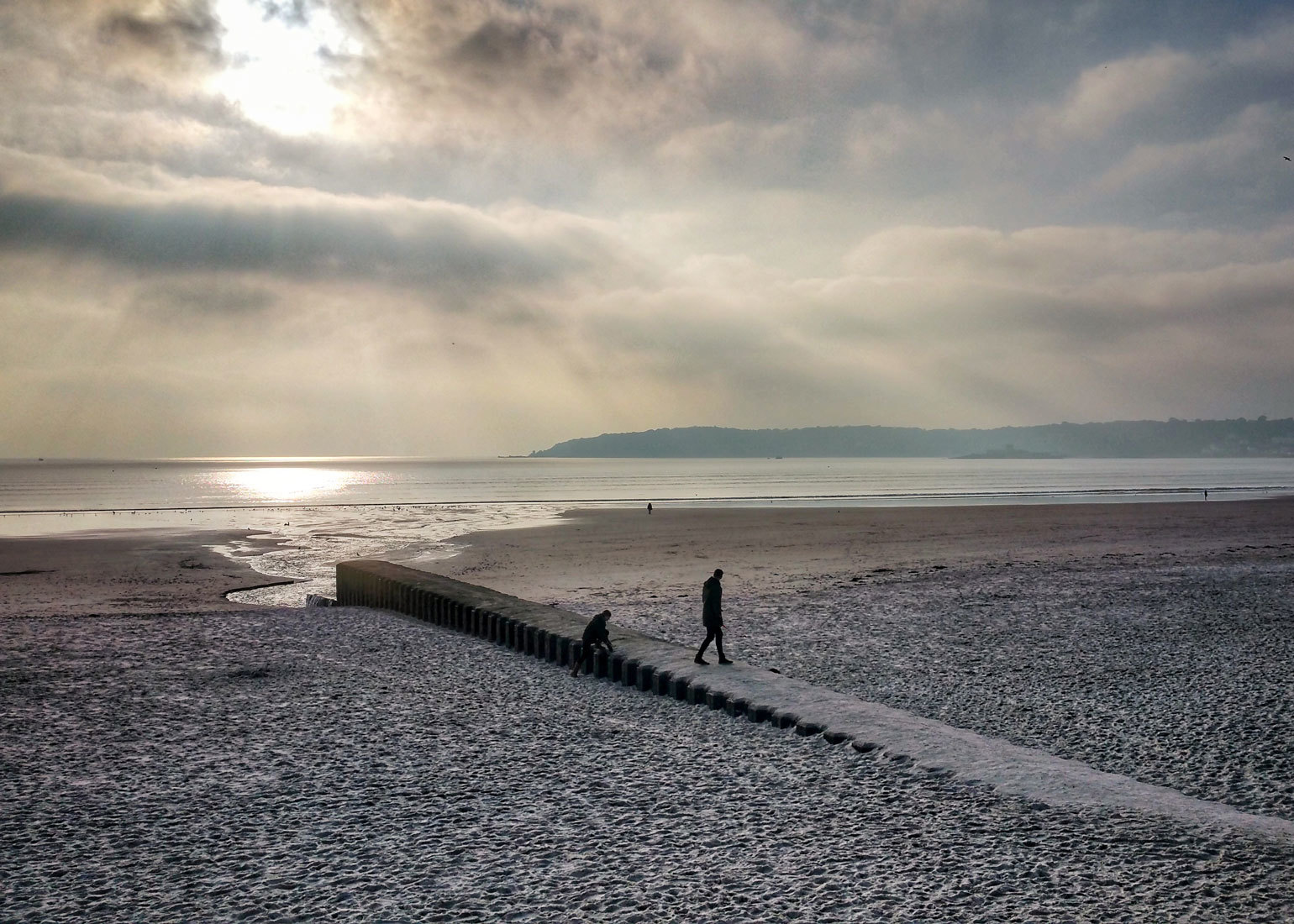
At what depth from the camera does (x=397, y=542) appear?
4216 centimetres

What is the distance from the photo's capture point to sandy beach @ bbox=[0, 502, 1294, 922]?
727 centimetres

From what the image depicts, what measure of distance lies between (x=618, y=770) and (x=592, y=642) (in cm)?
496

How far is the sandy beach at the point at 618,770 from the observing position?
7.27m

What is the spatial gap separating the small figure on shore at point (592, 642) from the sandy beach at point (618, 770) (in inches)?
17.3

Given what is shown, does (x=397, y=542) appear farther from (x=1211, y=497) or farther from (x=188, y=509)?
(x=1211, y=497)

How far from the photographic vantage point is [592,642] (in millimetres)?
15188

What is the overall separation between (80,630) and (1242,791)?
20.4 meters

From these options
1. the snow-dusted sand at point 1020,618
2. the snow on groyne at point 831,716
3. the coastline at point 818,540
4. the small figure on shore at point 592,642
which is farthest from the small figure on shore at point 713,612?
the coastline at point 818,540

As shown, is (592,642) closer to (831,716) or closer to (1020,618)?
(831,716)

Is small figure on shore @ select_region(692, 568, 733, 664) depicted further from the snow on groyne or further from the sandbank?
the sandbank

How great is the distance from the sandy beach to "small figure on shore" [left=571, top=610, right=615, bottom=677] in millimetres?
440

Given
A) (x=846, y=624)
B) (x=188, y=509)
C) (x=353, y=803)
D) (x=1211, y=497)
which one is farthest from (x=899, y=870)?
(x=1211, y=497)

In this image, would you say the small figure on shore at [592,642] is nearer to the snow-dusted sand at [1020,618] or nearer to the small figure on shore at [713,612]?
the small figure on shore at [713,612]

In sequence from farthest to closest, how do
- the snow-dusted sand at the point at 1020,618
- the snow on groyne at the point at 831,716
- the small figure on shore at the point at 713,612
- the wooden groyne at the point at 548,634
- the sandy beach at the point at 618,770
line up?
the small figure on shore at the point at 713,612 < the wooden groyne at the point at 548,634 < the snow-dusted sand at the point at 1020,618 < the snow on groyne at the point at 831,716 < the sandy beach at the point at 618,770
